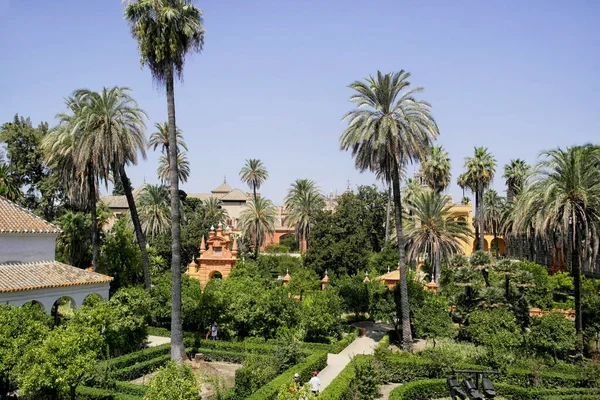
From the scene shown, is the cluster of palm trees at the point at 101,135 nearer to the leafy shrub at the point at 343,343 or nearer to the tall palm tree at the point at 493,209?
the leafy shrub at the point at 343,343

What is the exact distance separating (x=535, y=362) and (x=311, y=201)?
39.7m

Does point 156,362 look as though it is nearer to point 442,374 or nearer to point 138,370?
point 138,370

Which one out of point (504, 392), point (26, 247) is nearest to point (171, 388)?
point (504, 392)

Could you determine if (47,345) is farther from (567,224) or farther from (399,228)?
(567,224)

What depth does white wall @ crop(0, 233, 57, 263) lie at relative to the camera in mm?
24828

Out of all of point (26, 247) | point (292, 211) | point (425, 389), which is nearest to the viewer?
point (425, 389)

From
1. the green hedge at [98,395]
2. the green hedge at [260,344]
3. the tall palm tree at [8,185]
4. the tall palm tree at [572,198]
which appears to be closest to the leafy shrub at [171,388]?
the green hedge at [98,395]

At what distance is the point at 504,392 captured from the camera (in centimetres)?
1911

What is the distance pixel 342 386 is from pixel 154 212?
4352 cm

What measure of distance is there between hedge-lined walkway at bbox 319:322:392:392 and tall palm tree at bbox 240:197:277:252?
80.9 feet

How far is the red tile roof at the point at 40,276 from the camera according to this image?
2272cm

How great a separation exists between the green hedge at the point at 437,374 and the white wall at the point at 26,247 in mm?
18950

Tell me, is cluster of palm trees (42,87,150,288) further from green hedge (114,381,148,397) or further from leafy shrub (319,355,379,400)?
leafy shrub (319,355,379,400)

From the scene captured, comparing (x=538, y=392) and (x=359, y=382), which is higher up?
(x=359, y=382)
